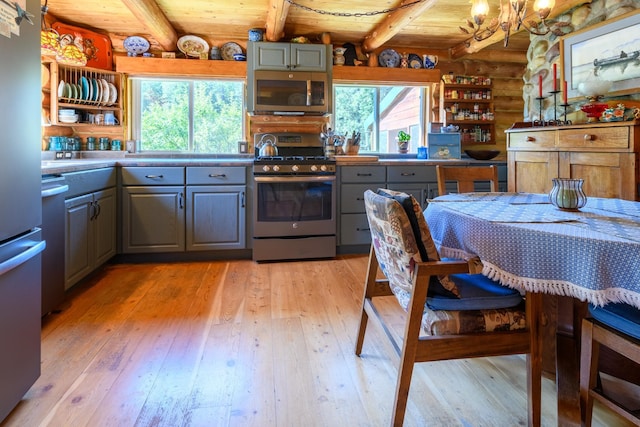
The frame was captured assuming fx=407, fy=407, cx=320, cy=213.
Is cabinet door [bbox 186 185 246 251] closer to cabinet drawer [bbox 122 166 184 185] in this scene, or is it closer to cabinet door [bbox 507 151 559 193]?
cabinet drawer [bbox 122 166 184 185]

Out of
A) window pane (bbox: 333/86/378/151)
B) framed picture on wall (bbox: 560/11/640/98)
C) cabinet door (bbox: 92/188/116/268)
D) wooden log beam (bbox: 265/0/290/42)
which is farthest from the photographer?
window pane (bbox: 333/86/378/151)

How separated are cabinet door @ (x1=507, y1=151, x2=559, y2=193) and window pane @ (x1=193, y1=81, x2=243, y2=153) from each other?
107 inches

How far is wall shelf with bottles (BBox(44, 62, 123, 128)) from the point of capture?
3.61 metres

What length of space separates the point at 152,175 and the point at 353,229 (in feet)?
6.14

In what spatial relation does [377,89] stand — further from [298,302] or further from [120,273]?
[120,273]

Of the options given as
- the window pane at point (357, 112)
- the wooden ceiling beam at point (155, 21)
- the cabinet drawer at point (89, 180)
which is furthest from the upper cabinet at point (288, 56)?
the cabinet drawer at point (89, 180)

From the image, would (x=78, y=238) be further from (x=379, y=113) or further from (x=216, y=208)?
(x=379, y=113)

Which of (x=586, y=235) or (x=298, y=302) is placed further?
(x=298, y=302)

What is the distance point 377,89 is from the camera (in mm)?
4719

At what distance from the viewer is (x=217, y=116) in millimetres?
4371

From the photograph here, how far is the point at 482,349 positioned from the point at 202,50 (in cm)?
402

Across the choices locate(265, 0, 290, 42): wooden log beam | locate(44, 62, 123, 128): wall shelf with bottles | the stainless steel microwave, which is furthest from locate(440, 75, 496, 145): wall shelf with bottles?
locate(44, 62, 123, 128): wall shelf with bottles

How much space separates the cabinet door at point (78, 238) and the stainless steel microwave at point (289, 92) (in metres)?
1.79

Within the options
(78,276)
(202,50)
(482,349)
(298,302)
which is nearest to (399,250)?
(482,349)
